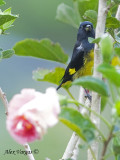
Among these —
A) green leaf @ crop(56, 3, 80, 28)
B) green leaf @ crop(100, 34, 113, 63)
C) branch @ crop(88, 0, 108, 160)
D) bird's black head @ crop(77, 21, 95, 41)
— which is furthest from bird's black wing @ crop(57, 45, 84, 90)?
green leaf @ crop(100, 34, 113, 63)

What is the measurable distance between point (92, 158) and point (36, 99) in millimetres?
205

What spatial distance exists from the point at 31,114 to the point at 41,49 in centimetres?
35

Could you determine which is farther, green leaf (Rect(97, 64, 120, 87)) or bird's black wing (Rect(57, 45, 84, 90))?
bird's black wing (Rect(57, 45, 84, 90))

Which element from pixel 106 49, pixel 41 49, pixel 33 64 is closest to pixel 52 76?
pixel 41 49

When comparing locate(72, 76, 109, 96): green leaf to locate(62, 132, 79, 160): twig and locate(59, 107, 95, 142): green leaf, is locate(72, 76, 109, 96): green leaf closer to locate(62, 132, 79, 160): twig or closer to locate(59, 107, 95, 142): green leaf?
locate(59, 107, 95, 142): green leaf

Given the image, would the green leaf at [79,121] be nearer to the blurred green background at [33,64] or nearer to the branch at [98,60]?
the branch at [98,60]

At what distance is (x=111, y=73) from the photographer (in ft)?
1.52

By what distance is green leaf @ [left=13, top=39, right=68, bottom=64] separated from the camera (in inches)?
29.8

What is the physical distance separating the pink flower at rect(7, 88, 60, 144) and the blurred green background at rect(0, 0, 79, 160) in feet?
4.32

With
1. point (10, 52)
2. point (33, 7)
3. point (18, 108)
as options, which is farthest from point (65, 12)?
point (33, 7)

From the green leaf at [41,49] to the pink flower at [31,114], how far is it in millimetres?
293

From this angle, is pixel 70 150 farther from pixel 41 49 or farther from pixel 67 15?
pixel 67 15

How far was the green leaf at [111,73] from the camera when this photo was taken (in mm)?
460

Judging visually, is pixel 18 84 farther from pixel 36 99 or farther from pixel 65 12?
pixel 36 99
